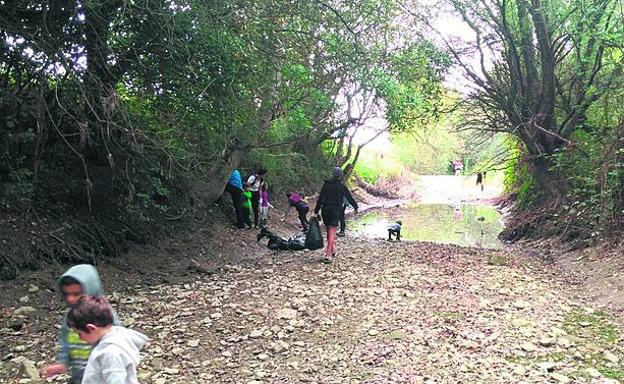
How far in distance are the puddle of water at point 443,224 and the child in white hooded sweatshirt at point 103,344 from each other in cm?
1419

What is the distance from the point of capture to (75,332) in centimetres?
333

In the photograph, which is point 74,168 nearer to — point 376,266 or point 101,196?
point 101,196

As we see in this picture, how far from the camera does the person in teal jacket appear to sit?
3332 millimetres

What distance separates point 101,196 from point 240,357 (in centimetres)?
561

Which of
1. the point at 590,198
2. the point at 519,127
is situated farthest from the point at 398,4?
the point at 590,198

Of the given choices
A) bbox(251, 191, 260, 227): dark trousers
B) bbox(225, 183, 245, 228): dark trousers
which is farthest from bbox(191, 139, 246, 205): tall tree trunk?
bbox(251, 191, 260, 227): dark trousers

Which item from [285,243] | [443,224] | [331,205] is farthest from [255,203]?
[443,224]

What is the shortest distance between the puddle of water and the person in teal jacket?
1393cm

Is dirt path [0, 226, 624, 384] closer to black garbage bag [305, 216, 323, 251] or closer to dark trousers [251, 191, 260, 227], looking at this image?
black garbage bag [305, 216, 323, 251]

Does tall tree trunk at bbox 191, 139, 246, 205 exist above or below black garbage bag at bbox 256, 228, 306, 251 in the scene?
above

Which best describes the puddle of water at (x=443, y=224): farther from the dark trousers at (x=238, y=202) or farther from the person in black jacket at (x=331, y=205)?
the person in black jacket at (x=331, y=205)

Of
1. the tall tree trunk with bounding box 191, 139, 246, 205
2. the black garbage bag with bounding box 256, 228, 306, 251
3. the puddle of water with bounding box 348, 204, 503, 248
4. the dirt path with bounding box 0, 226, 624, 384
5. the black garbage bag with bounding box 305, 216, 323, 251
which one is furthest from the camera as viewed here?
the puddle of water with bounding box 348, 204, 503, 248

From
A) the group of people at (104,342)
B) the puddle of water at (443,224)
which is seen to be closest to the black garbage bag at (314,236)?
the puddle of water at (443,224)

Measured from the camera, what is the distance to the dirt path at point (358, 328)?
5.43 meters
